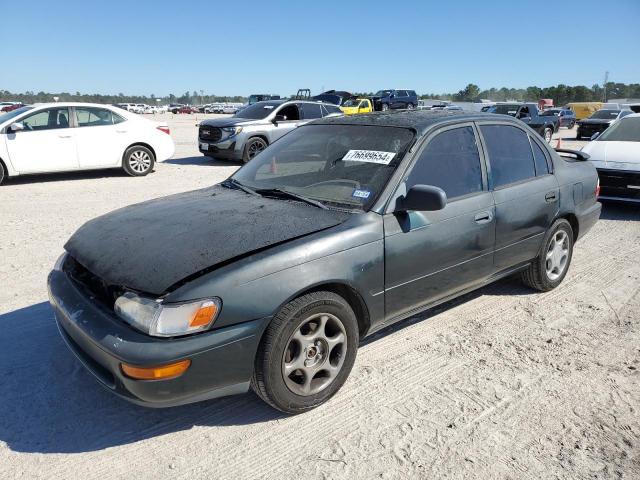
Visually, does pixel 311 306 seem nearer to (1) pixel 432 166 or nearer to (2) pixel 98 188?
(1) pixel 432 166

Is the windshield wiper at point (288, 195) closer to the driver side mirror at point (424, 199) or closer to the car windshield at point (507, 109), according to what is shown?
the driver side mirror at point (424, 199)

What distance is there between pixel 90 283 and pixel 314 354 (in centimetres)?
138

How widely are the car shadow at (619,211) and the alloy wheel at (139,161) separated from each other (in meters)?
8.90

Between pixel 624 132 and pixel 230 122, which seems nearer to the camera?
pixel 624 132

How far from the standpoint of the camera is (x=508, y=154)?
13.3 ft

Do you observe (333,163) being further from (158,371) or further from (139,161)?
(139,161)

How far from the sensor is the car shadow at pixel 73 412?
8.59 ft

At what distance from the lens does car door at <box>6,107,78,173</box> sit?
9336 millimetres

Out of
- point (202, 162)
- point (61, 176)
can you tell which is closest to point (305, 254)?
point (61, 176)

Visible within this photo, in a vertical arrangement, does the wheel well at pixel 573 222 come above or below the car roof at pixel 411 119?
below

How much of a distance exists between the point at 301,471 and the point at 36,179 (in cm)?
1009

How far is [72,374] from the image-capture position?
10.4 feet

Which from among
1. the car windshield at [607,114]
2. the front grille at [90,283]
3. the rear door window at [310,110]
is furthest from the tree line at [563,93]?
the front grille at [90,283]

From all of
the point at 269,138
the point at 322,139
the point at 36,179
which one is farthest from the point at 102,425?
the point at 269,138
